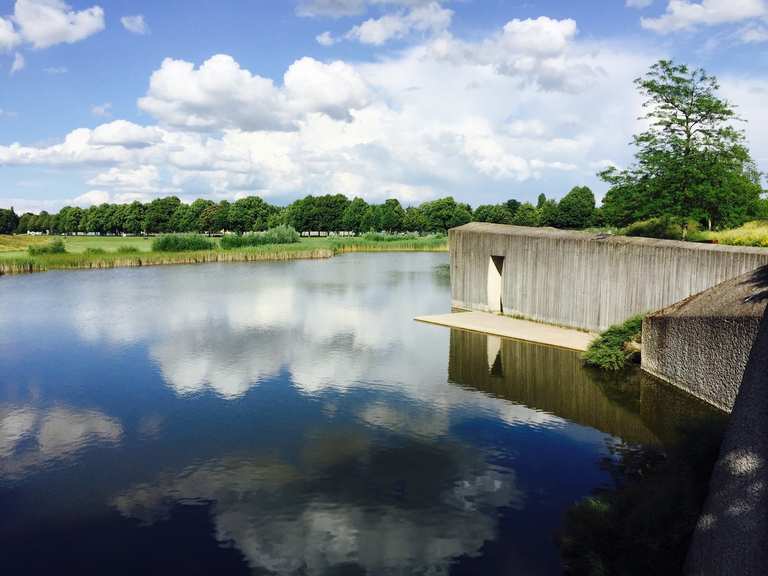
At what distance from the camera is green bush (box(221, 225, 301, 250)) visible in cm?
7081

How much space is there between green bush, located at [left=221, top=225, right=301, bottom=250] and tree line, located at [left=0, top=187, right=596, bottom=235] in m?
41.5

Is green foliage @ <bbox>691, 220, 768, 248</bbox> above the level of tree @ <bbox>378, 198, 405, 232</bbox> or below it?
below

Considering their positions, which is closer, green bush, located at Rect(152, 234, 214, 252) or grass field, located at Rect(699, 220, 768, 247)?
grass field, located at Rect(699, 220, 768, 247)

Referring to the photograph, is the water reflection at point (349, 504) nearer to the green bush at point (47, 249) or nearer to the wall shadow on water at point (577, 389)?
the wall shadow on water at point (577, 389)

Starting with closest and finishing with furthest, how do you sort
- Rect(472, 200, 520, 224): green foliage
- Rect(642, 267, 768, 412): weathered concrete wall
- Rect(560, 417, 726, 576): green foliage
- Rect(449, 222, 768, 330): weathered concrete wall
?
Rect(560, 417, 726, 576): green foliage
Rect(642, 267, 768, 412): weathered concrete wall
Rect(449, 222, 768, 330): weathered concrete wall
Rect(472, 200, 520, 224): green foliage

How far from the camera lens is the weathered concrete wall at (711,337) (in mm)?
11977

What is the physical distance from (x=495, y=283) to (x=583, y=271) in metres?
5.27

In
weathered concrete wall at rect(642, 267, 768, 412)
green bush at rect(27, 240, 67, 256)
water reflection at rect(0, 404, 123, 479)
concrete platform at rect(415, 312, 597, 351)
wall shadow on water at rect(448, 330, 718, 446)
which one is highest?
green bush at rect(27, 240, 67, 256)

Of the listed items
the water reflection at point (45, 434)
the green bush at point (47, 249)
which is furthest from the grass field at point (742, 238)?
the green bush at point (47, 249)

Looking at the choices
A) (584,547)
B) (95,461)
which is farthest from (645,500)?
(95,461)

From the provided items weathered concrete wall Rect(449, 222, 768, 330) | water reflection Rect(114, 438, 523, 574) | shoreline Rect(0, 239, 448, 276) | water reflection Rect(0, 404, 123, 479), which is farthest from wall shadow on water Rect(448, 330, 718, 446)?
shoreline Rect(0, 239, 448, 276)

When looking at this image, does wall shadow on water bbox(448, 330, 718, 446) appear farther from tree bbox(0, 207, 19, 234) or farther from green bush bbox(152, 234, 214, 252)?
tree bbox(0, 207, 19, 234)

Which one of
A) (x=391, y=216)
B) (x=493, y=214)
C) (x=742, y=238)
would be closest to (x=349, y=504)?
(x=742, y=238)

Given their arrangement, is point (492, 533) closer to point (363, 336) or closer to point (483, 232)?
point (363, 336)
